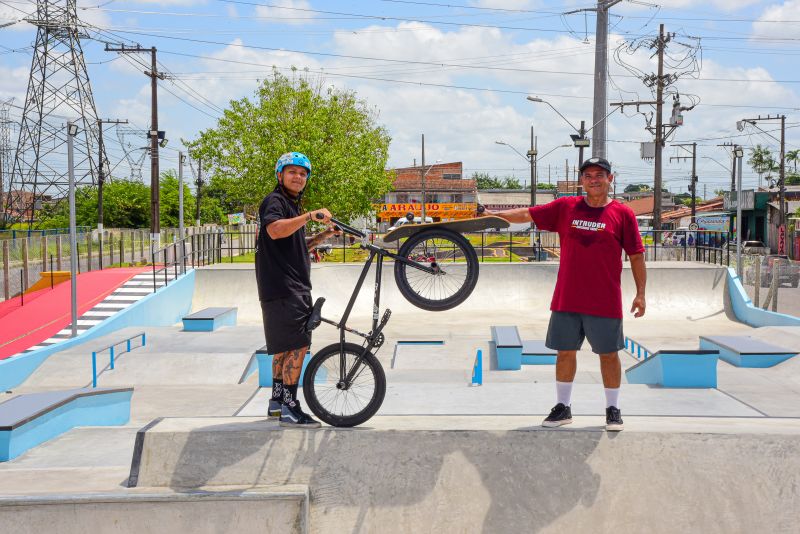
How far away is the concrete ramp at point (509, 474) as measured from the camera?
4805 mm

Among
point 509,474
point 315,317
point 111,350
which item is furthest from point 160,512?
point 111,350

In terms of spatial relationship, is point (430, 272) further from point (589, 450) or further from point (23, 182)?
point (23, 182)

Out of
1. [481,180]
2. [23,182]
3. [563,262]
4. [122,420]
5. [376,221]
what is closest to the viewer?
[563,262]

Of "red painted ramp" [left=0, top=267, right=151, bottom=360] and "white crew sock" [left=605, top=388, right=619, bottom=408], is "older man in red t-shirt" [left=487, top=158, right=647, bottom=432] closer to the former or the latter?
"white crew sock" [left=605, top=388, right=619, bottom=408]

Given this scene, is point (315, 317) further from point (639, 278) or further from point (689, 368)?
point (689, 368)

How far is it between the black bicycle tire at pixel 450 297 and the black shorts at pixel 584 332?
720mm

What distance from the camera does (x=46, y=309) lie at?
20.4 metres

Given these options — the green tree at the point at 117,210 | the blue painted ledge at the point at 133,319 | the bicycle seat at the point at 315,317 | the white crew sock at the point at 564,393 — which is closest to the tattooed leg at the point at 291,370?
the bicycle seat at the point at 315,317

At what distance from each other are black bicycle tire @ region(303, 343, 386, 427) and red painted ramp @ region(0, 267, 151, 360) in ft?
44.1

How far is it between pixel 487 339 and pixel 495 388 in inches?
250

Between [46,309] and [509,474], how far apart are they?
18.9m

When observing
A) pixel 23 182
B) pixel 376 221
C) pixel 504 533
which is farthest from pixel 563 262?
pixel 376 221

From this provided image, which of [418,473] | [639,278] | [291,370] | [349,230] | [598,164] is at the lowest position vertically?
[418,473]

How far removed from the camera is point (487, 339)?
52.9ft
